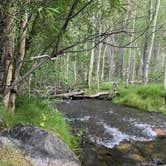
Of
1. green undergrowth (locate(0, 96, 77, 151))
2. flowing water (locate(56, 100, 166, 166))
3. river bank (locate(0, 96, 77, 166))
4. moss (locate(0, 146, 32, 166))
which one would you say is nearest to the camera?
moss (locate(0, 146, 32, 166))

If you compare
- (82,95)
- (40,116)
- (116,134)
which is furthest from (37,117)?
(82,95)

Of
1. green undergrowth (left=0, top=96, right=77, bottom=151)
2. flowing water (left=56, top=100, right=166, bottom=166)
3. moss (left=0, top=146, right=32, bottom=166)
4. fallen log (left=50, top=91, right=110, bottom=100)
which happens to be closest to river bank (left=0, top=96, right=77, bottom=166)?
green undergrowth (left=0, top=96, right=77, bottom=151)

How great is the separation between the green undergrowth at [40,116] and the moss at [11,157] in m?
1.86

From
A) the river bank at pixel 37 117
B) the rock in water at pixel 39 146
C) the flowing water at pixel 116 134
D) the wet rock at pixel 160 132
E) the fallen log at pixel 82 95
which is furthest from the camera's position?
the fallen log at pixel 82 95

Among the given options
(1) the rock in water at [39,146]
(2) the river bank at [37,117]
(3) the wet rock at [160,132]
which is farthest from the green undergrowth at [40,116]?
(3) the wet rock at [160,132]

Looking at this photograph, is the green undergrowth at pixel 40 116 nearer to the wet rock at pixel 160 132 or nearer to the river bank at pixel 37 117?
the river bank at pixel 37 117

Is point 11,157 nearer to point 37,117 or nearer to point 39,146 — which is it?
point 39,146

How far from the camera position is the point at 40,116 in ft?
24.2

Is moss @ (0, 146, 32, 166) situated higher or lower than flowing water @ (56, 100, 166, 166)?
higher

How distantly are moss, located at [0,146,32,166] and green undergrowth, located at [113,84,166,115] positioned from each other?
10.2 m

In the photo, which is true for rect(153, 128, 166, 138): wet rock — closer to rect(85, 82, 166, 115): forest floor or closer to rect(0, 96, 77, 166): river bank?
rect(85, 82, 166, 115): forest floor

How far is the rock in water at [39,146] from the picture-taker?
532 cm

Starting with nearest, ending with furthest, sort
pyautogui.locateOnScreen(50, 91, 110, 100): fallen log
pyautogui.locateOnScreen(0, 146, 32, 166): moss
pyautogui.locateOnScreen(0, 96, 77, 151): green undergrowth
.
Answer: pyautogui.locateOnScreen(0, 146, 32, 166): moss → pyautogui.locateOnScreen(0, 96, 77, 151): green undergrowth → pyautogui.locateOnScreen(50, 91, 110, 100): fallen log

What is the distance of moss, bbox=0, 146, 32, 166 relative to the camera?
14.9 feet
